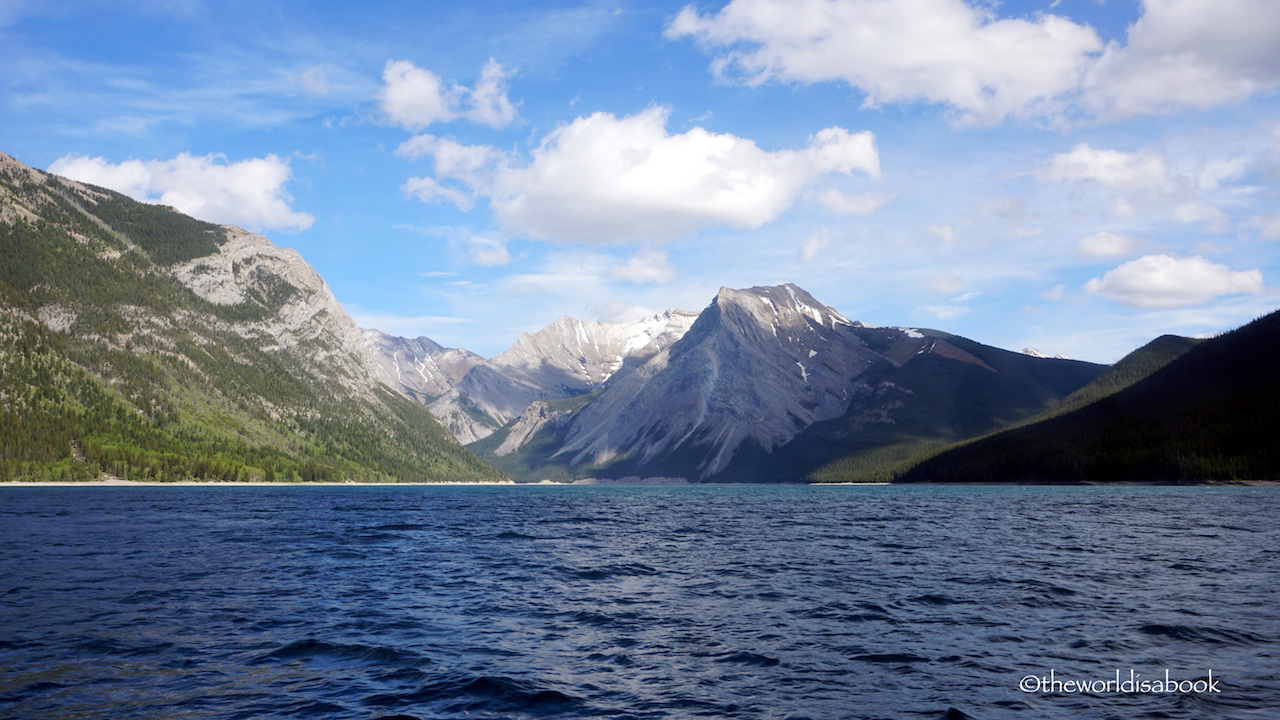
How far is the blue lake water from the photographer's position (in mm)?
22438

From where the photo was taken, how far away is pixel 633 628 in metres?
33.6

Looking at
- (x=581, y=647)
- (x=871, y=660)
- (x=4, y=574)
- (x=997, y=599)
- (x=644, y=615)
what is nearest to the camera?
(x=871, y=660)

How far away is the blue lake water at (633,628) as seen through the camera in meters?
22.4

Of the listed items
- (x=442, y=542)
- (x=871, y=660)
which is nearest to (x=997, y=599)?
(x=871, y=660)

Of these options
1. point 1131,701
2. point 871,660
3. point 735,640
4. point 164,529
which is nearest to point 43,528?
point 164,529

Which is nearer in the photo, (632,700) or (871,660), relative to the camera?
(632,700)

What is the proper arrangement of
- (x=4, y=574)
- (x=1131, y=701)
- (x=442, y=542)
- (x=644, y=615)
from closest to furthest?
(x=1131, y=701), (x=644, y=615), (x=4, y=574), (x=442, y=542)

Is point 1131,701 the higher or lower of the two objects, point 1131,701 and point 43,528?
the higher

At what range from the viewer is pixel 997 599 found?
39719mm

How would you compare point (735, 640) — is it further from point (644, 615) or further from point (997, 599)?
point (997, 599)

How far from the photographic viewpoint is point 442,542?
7369 centimetres

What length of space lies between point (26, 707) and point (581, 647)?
58.7ft

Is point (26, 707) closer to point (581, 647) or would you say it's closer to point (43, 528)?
point (581, 647)

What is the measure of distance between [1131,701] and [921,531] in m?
65.0
